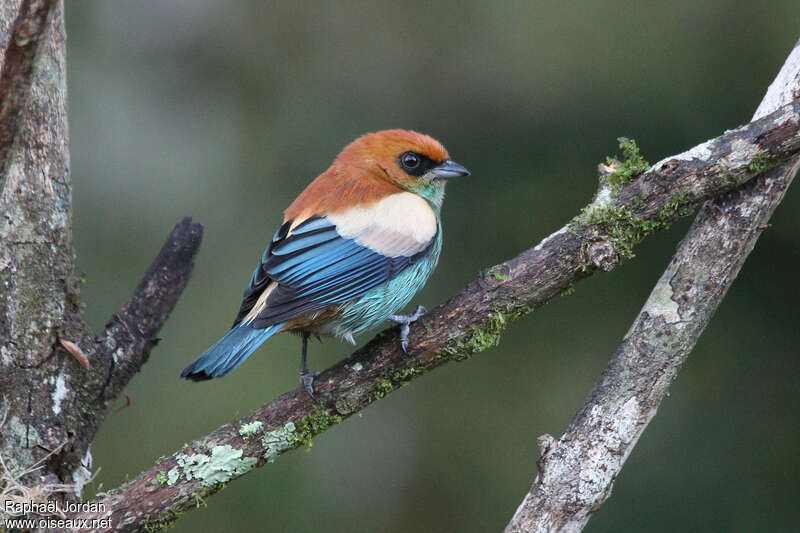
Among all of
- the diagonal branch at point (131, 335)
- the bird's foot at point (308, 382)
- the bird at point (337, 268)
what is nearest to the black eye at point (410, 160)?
the bird at point (337, 268)

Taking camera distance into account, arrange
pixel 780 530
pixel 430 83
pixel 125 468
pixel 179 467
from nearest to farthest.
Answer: pixel 179 467, pixel 780 530, pixel 125 468, pixel 430 83

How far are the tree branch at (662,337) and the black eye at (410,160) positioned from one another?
60.9 inches

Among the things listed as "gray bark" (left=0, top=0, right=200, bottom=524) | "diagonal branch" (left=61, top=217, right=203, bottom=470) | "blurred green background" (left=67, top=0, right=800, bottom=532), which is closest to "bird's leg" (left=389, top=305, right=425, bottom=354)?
"diagonal branch" (left=61, top=217, right=203, bottom=470)

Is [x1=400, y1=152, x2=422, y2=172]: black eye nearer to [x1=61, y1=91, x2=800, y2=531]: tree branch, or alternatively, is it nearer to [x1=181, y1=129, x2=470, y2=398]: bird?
[x1=181, y1=129, x2=470, y2=398]: bird

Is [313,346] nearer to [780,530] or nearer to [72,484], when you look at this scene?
[72,484]

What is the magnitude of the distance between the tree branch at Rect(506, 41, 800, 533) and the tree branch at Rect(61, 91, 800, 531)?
10 centimetres

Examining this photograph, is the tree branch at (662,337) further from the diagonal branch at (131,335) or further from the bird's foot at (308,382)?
the diagonal branch at (131,335)

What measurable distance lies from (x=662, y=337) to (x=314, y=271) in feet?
4.65

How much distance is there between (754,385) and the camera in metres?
4.96

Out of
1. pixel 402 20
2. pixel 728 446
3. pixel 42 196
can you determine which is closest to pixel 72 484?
pixel 42 196

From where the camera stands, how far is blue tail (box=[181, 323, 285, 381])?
350cm

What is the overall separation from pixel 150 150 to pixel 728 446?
4.09m

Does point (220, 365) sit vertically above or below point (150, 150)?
below

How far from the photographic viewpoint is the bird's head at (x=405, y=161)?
459 cm
